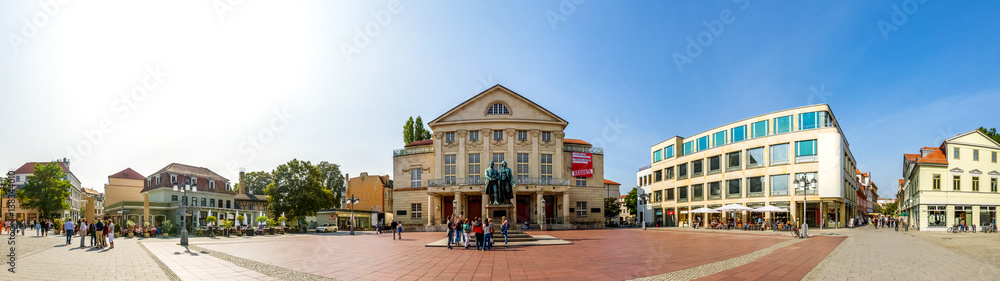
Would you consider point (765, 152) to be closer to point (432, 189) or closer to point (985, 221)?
point (985, 221)

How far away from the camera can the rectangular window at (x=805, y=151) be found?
46.8m

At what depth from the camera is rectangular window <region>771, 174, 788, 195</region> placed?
48.8 m

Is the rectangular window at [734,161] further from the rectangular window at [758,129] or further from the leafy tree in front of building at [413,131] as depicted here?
the leafy tree in front of building at [413,131]

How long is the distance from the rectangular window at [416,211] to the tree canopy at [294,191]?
9517 millimetres

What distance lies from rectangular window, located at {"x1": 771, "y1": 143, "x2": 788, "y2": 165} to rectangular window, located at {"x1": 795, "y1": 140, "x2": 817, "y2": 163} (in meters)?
1.07

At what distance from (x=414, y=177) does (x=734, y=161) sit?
3437cm

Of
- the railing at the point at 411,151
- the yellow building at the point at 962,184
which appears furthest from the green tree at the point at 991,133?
the railing at the point at 411,151

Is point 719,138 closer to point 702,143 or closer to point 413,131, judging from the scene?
point 702,143

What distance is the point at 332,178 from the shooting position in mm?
76688

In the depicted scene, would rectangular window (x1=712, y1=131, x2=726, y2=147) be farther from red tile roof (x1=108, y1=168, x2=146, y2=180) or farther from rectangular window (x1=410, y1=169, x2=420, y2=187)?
red tile roof (x1=108, y1=168, x2=146, y2=180)

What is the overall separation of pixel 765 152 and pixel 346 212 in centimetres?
4681

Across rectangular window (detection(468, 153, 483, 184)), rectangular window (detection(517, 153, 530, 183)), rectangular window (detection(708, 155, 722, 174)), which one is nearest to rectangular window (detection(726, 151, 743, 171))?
rectangular window (detection(708, 155, 722, 174))

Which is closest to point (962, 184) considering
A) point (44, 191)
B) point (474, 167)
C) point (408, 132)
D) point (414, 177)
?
point (474, 167)

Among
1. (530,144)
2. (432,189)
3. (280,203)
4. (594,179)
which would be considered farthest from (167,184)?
(594,179)
